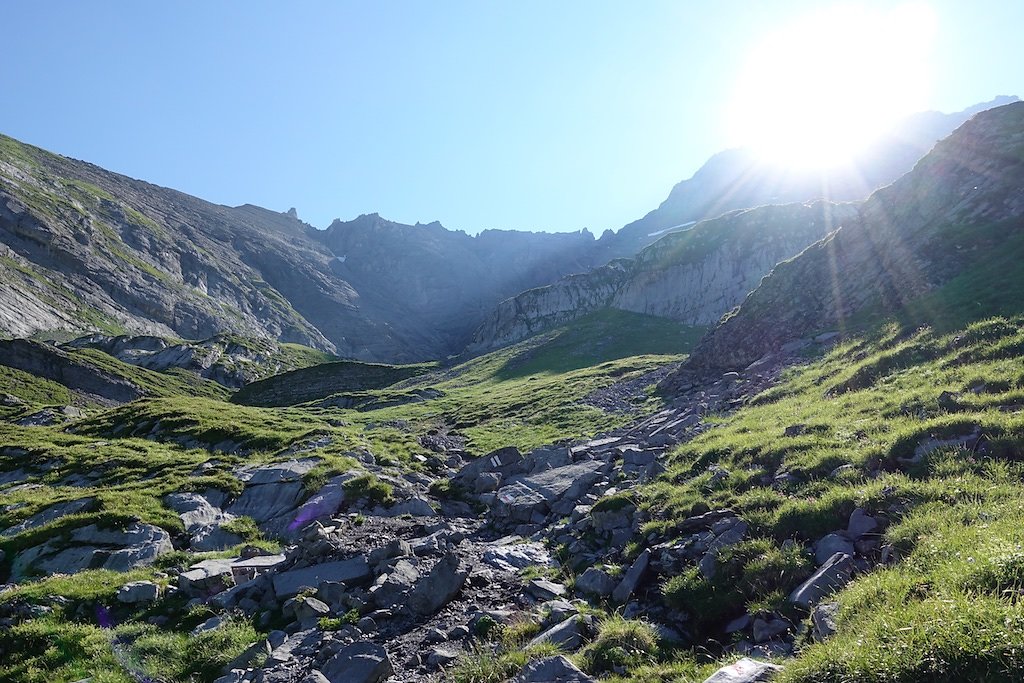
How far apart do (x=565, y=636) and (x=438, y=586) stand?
396cm

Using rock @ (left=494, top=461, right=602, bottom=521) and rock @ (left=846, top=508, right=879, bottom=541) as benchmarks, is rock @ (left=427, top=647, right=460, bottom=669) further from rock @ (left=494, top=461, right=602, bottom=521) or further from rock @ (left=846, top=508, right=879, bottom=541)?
rock @ (left=494, top=461, right=602, bottom=521)

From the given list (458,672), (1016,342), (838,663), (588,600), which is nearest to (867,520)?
(838,663)

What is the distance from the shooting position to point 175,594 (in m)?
14.6

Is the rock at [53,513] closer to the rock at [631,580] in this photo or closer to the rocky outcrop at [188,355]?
the rock at [631,580]

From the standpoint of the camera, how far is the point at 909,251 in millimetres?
33438

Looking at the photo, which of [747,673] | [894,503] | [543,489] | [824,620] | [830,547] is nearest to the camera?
[747,673]

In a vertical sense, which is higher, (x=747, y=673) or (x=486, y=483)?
(x=747, y=673)

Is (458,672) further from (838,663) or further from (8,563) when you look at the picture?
(8,563)

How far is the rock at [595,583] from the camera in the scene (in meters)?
11.8

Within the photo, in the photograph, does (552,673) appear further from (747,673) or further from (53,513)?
(53,513)

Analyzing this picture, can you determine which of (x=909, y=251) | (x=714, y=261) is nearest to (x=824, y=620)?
(x=909, y=251)

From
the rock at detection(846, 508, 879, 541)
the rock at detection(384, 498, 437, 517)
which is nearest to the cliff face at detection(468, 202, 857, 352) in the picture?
the rock at detection(384, 498, 437, 517)

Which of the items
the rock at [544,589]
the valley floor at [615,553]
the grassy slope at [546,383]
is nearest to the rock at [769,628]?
the valley floor at [615,553]

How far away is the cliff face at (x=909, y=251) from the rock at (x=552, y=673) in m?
25.1
